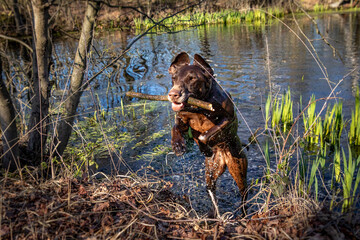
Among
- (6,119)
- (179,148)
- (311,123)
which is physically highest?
(6,119)

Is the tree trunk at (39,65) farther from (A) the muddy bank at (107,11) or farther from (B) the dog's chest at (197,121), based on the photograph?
(B) the dog's chest at (197,121)

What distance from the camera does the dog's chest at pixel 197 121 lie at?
3133 mm

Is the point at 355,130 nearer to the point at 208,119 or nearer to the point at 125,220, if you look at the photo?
the point at 208,119

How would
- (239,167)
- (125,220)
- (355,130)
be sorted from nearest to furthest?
1. (125,220)
2. (239,167)
3. (355,130)

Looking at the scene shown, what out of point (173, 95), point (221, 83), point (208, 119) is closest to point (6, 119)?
point (173, 95)

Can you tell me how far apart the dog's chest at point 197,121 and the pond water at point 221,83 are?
53 cm

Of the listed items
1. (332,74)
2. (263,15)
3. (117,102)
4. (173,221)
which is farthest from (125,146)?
(263,15)

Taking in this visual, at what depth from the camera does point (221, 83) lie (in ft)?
29.9

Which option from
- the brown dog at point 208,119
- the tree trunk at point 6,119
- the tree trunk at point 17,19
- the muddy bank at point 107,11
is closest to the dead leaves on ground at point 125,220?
the brown dog at point 208,119

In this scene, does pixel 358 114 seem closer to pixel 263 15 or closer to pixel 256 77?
pixel 256 77

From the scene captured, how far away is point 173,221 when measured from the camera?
7.41 feet

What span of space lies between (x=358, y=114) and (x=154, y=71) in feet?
24.2

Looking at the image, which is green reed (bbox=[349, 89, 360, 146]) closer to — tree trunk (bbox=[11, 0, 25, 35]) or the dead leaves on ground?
the dead leaves on ground

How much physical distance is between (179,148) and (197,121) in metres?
0.33
